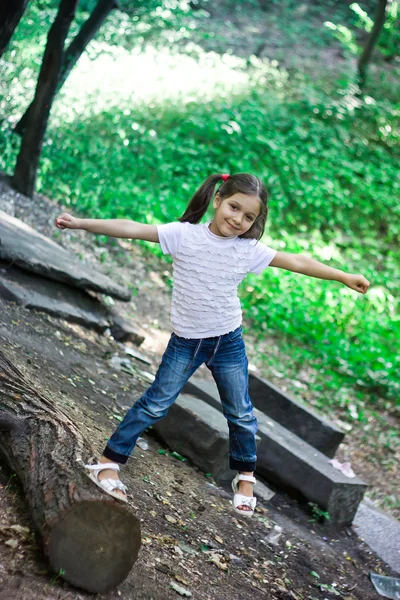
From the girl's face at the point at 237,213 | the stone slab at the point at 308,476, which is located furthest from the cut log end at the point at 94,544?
the stone slab at the point at 308,476

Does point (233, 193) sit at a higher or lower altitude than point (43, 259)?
higher

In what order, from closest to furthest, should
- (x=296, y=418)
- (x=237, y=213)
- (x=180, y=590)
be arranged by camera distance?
(x=180, y=590)
(x=237, y=213)
(x=296, y=418)

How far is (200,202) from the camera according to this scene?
3.48 m

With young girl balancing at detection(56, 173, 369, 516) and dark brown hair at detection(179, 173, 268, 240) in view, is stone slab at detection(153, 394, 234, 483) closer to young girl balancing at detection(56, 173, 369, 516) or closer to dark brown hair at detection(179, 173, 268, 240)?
young girl balancing at detection(56, 173, 369, 516)

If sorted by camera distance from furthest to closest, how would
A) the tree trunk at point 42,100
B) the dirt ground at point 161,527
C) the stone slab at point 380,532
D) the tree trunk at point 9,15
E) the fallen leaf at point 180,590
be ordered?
the tree trunk at point 42,100
the tree trunk at point 9,15
the stone slab at point 380,532
the fallen leaf at point 180,590
the dirt ground at point 161,527

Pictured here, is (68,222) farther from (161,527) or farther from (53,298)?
(53,298)

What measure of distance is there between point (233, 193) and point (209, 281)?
0.45 meters

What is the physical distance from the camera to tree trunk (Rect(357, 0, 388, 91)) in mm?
16094

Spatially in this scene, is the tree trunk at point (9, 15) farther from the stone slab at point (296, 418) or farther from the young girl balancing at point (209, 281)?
the stone slab at point (296, 418)

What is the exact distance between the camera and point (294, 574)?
389 centimetres

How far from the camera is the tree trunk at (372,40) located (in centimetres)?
1609

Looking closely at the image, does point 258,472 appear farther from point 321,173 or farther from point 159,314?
point 321,173

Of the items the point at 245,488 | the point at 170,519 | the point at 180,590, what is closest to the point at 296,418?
the point at 245,488

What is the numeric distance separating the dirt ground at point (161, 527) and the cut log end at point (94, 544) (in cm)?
6
